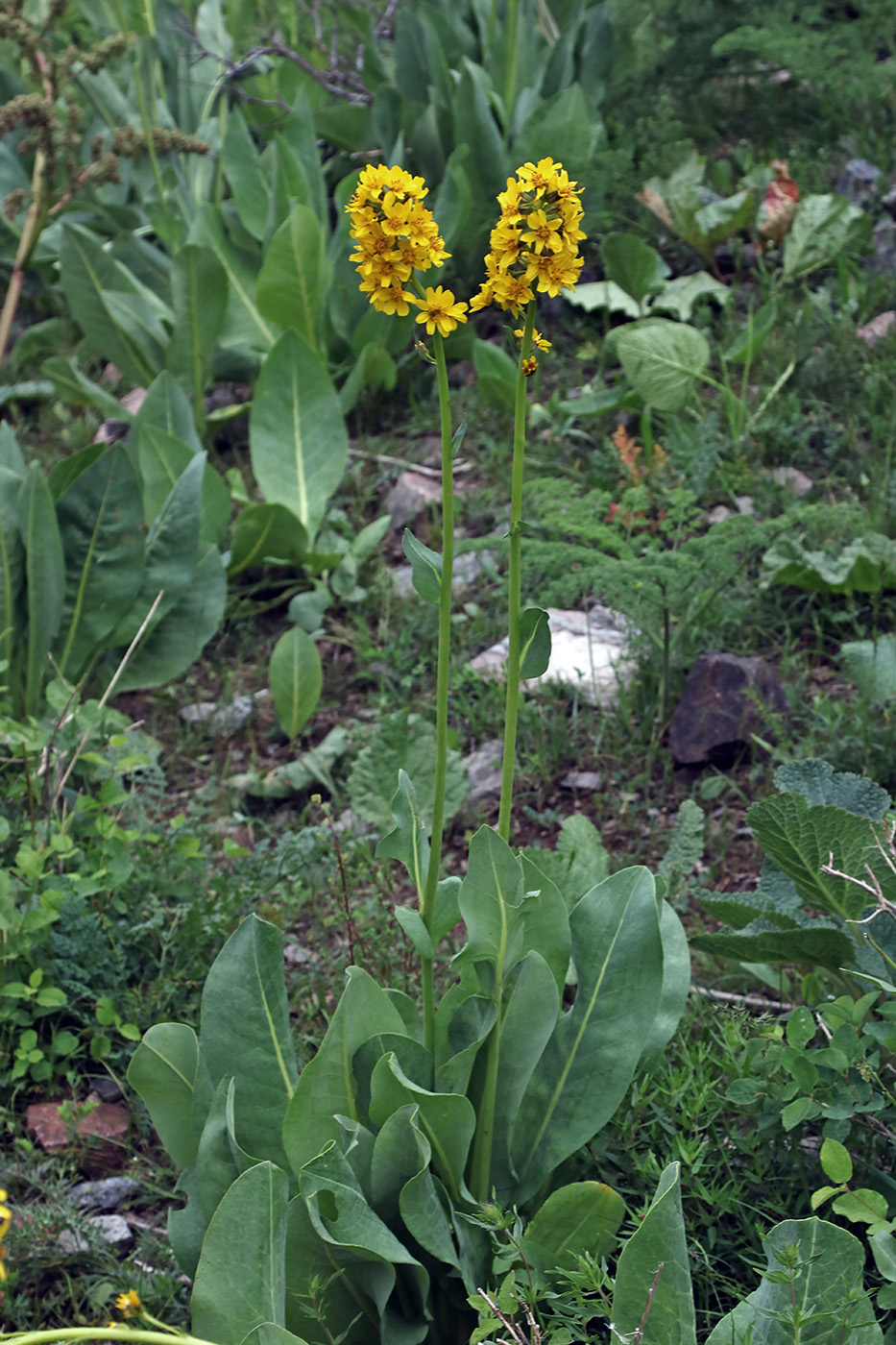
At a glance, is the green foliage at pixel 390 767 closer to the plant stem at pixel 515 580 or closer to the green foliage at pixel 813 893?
the green foliage at pixel 813 893

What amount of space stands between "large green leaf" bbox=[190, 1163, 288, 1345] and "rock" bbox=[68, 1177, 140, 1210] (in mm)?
579

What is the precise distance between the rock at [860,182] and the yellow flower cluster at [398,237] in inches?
123

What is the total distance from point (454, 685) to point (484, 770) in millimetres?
260

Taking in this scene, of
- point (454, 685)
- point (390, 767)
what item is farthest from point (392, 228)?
point (454, 685)

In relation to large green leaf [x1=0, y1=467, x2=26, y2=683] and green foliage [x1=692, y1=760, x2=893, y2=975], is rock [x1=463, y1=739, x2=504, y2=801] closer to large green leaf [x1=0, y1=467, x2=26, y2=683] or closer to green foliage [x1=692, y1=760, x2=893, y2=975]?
green foliage [x1=692, y1=760, x2=893, y2=975]

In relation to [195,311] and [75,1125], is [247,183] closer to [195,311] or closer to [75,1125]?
[195,311]

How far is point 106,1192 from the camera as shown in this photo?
181 centimetres

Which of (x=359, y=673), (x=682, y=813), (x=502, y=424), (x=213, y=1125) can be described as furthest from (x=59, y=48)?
(x=213, y=1125)

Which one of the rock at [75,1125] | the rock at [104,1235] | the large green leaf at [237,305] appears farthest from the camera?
the large green leaf at [237,305]

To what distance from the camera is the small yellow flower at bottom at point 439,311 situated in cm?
113

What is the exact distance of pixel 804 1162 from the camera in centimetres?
156

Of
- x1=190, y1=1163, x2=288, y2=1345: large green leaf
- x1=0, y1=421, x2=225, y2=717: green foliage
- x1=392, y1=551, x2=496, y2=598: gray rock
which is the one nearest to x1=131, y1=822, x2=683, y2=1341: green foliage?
x1=190, y1=1163, x2=288, y2=1345: large green leaf

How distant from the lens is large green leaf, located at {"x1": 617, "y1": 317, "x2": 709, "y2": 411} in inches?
123

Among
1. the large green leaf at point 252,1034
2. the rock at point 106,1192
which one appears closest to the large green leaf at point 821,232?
the large green leaf at point 252,1034
